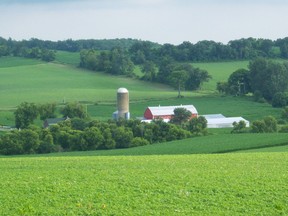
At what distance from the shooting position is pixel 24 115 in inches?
2817

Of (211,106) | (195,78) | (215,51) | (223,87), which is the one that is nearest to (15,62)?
(215,51)

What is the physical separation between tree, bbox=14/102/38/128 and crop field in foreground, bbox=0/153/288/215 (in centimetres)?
4922

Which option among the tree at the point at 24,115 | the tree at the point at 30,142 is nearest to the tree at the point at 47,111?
the tree at the point at 24,115

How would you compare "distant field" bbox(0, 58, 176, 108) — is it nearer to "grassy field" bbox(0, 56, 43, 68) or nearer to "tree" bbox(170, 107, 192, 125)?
"grassy field" bbox(0, 56, 43, 68)

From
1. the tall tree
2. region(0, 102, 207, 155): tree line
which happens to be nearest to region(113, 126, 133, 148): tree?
region(0, 102, 207, 155): tree line

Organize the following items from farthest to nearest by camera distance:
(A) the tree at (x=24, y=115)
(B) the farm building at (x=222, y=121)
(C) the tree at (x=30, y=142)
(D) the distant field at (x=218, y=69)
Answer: (D) the distant field at (x=218, y=69), (B) the farm building at (x=222, y=121), (A) the tree at (x=24, y=115), (C) the tree at (x=30, y=142)

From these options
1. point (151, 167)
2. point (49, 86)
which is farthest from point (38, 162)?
point (49, 86)

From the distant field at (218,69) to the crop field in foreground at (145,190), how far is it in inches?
3732

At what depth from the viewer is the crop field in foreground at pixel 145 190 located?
15.2m

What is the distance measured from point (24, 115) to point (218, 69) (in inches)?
2711

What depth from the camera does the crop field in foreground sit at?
49.8ft

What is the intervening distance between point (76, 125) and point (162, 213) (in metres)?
46.8

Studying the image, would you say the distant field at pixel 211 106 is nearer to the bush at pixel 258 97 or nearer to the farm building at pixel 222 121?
the bush at pixel 258 97

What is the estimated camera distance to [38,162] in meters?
25.0
